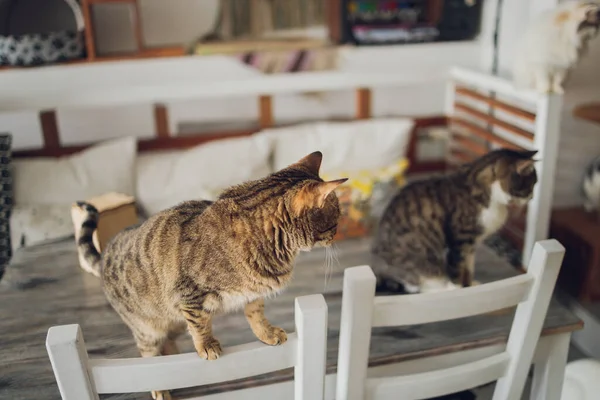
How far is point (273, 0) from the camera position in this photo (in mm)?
2135

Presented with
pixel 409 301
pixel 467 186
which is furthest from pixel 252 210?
pixel 467 186

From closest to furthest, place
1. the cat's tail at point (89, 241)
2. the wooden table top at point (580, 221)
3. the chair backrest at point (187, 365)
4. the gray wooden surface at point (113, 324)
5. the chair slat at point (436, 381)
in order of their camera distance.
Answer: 1. the chair backrest at point (187, 365)
2. the chair slat at point (436, 381)
3. the gray wooden surface at point (113, 324)
4. the cat's tail at point (89, 241)
5. the wooden table top at point (580, 221)

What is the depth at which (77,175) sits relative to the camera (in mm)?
1942

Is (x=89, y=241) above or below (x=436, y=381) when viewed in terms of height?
above

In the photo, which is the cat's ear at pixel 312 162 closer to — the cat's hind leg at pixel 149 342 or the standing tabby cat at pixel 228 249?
the standing tabby cat at pixel 228 249

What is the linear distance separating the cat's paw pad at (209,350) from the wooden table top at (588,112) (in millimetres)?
1370

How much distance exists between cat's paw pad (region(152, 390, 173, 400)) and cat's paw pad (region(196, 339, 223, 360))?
164 mm

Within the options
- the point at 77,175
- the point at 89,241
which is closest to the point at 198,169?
the point at 77,175

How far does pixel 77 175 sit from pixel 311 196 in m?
1.35

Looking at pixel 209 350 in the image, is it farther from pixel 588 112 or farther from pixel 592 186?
pixel 592 186

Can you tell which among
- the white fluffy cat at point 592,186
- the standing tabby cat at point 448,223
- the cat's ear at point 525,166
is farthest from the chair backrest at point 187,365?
the white fluffy cat at point 592,186

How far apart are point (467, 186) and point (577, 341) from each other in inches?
37.5

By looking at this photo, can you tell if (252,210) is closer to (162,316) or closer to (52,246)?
(162,316)

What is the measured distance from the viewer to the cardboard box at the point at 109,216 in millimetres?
1287
